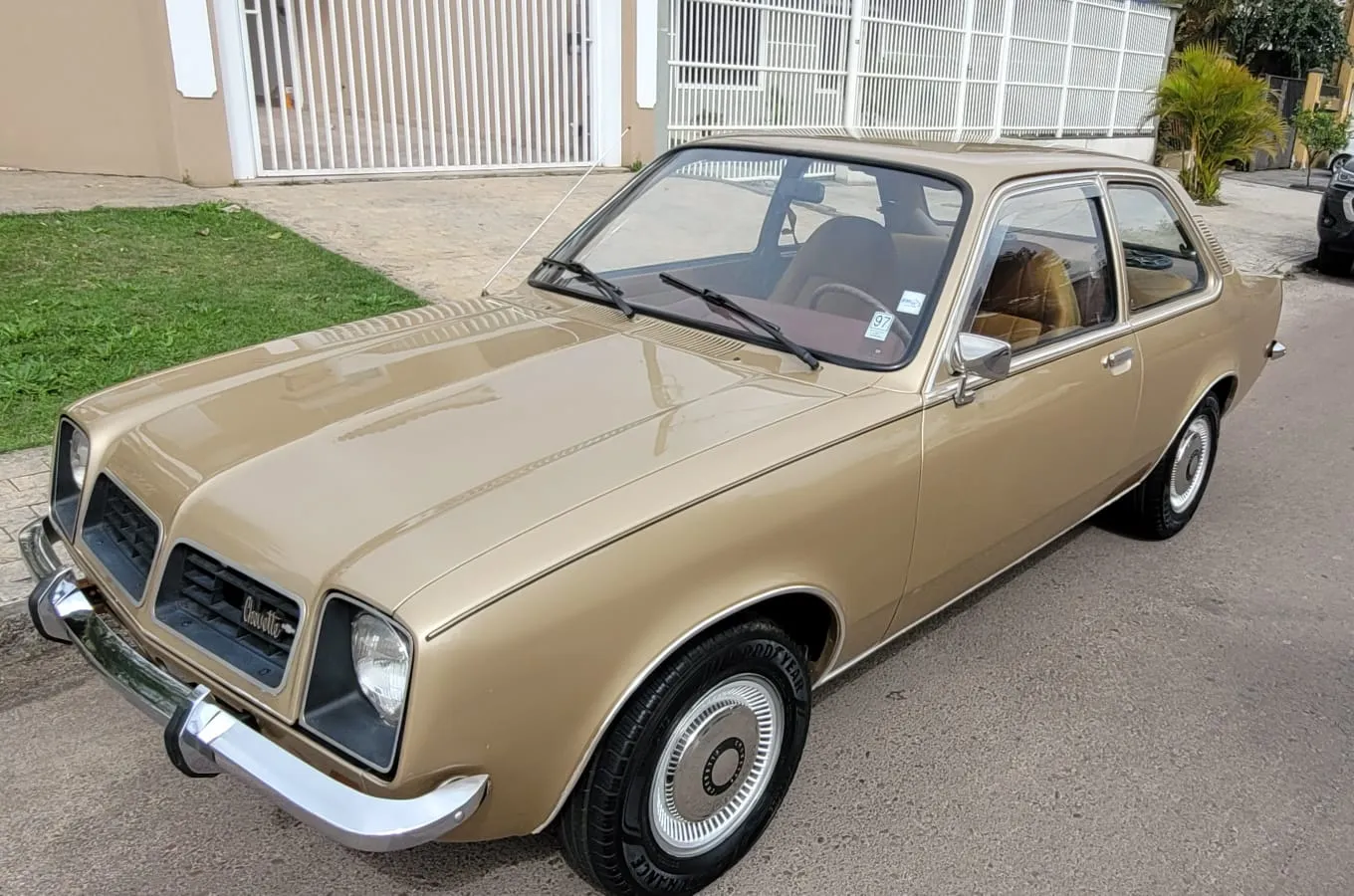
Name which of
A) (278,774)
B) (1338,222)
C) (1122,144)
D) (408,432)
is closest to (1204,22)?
(1122,144)

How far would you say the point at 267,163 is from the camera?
1018 cm

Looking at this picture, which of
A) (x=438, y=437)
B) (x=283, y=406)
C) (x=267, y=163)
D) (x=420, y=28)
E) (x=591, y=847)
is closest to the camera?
(x=591, y=847)

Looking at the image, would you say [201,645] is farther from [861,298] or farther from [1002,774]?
[1002,774]

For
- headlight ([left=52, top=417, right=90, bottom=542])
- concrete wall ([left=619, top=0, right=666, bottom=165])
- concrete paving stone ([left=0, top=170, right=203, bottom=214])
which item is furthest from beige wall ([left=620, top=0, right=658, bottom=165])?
headlight ([left=52, top=417, right=90, bottom=542])

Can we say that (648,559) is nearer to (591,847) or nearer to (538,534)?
(538,534)

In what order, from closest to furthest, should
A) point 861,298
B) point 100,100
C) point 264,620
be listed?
point 264,620
point 861,298
point 100,100

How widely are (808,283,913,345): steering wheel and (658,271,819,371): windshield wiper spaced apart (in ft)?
0.64

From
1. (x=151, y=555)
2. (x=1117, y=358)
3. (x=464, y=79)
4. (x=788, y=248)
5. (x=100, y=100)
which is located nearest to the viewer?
(x=151, y=555)

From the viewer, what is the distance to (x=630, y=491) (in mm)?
2258

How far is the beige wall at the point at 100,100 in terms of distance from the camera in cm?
934

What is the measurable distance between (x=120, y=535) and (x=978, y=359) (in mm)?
2287

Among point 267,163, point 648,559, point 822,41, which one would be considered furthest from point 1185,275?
point 822,41

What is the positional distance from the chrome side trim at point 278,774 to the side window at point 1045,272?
203 centimetres

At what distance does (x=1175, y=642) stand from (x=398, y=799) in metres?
3.02
